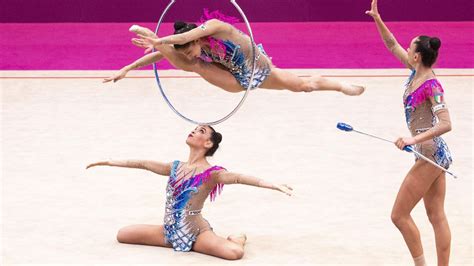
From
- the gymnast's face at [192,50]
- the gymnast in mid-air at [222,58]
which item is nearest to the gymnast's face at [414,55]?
the gymnast in mid-air at [222,58]

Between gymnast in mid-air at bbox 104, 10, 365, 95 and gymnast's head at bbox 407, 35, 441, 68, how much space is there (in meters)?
0.94

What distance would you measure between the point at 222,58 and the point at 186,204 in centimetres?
104

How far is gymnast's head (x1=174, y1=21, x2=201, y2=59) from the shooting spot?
5840mm

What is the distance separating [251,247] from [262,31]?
693 cm

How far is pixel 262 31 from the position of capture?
43.0 ft

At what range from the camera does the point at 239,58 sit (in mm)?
6059

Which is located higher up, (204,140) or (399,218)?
(204,140)

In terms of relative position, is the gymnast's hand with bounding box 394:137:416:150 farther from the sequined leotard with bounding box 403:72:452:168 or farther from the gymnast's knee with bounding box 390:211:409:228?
the gymnast's knee with bounding box 390:211:409:228

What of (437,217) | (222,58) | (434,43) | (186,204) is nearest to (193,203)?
(186,204)

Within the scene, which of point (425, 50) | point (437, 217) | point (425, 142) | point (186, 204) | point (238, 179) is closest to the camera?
point (425, 50)

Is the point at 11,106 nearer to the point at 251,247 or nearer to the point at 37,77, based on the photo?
the point at 37,77

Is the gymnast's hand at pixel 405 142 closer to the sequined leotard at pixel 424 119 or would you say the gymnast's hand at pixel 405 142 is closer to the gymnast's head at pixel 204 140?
the sequined leotard at pixel 424 119

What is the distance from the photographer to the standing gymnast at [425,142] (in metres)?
5.48

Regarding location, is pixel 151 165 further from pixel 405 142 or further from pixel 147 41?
pixel 405 142
